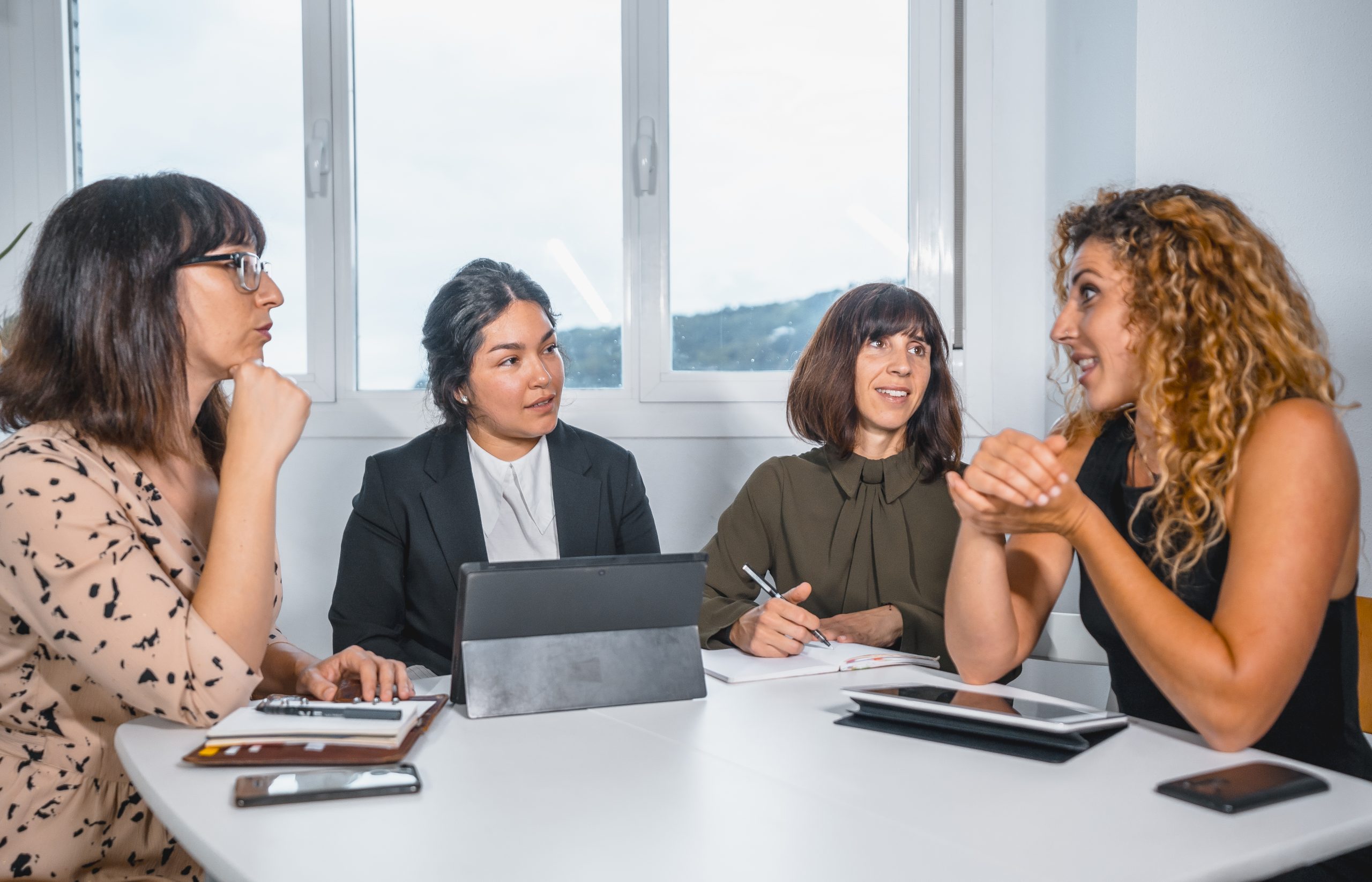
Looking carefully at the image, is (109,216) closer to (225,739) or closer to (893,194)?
(225,739)

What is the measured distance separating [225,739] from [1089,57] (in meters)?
2.51

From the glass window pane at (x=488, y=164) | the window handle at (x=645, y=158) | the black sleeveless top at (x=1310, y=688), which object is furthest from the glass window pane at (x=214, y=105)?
the black sleeveless top at (x=1310, y=688)

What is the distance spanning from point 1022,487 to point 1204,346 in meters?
0.33

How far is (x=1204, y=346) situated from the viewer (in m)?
1.32

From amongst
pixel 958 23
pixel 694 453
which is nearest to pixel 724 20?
pixel 958 23

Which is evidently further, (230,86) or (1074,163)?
(230,86)

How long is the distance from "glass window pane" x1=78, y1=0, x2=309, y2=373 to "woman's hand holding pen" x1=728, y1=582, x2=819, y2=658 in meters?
2.18

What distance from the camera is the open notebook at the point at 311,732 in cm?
110

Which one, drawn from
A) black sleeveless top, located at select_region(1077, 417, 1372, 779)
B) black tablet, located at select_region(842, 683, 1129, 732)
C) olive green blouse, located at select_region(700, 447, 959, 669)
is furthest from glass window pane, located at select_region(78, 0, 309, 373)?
black sleeveless top, located at select_region(1077, 417, 1372, 779)

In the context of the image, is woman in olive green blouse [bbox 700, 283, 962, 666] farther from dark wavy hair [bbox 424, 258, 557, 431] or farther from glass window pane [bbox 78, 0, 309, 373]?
glass window pane [bbox 78, 0, 309, 373]

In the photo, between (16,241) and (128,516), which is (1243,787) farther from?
(16,241)

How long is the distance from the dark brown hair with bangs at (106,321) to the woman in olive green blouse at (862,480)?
110 cm

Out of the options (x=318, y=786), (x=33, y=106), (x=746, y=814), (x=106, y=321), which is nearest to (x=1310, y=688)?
(x=746, y=814)

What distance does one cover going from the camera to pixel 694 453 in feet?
9.89
